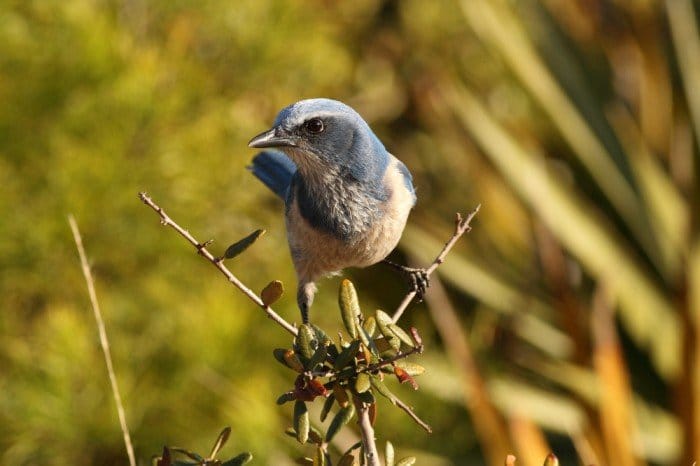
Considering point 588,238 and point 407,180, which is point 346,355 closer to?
point 407,180

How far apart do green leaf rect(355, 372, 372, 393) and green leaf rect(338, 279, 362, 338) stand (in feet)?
0.25

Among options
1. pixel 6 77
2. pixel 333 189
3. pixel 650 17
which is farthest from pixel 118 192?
pixel 650 17

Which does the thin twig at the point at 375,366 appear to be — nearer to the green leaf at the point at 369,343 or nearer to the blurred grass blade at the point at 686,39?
the green leaf at the point at 369,343

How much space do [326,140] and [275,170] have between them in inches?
12.1

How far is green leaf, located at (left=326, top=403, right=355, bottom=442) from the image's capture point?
3.93ft

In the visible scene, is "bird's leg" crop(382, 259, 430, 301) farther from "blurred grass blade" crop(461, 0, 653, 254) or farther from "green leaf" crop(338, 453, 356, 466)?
"blurred grass blade" crop(461, 0, 653, 254)

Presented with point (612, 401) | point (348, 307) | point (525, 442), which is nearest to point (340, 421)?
point (348, 307)

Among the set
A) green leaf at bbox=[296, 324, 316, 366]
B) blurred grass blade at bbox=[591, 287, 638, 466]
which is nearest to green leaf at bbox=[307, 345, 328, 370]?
green leaf at bbox=[296, 324, 316, 366]

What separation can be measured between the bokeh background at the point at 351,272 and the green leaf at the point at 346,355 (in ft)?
6.47

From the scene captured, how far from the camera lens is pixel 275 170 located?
1753 millimetres

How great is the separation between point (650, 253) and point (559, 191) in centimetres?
49

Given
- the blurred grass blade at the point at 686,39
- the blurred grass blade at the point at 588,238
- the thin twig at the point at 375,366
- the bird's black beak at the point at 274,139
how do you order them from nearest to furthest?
the thin twig at the point at 375,366 < the bird's black beak at the point at 274,139 < the blurred grass blade at the point at 588,238 < the blurred grass blade at the point at 686,39

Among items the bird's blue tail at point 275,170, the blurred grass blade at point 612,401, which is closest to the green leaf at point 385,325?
the bird's blue tail at point 275,170

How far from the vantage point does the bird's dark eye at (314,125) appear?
144 cm
